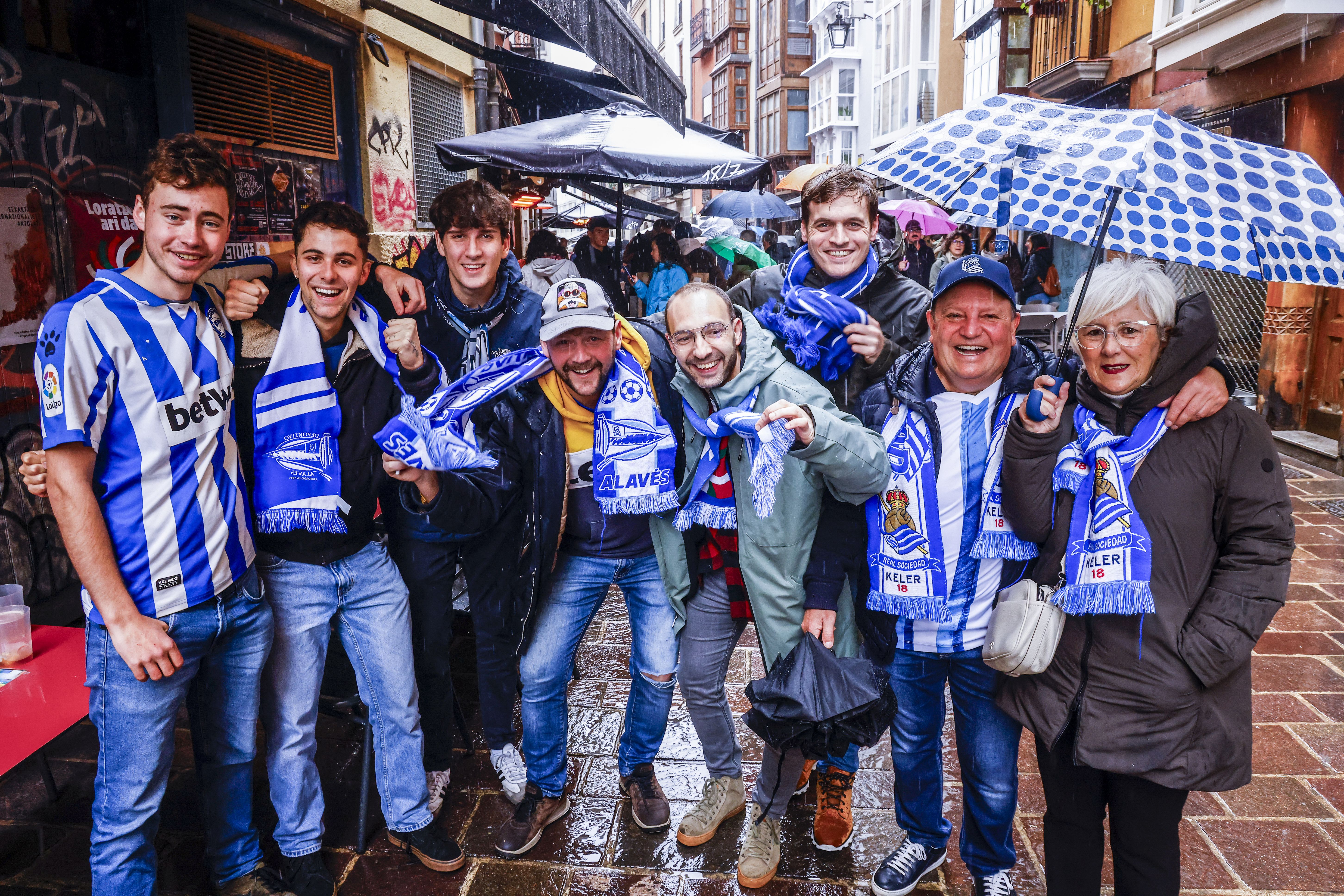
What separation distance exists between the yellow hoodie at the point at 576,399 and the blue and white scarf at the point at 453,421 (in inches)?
3.4

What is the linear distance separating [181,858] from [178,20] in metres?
4.31

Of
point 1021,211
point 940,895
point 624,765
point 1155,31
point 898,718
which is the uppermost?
point 1155,31

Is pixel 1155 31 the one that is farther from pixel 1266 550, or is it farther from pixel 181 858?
pixel 181 858

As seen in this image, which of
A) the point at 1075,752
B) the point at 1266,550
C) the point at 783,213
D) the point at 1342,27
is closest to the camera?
the point at 1266,550

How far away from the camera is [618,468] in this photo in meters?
2.84

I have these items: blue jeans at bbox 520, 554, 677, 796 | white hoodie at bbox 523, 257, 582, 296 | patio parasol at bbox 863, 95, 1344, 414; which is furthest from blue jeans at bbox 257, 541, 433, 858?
white hoodie at bbox 523, 257, 582, 296

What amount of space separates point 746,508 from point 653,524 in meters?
0.40

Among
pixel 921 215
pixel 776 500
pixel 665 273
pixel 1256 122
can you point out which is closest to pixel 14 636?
pixel 776 500

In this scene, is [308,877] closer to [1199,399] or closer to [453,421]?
[453,421]

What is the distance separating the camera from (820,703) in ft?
8.48

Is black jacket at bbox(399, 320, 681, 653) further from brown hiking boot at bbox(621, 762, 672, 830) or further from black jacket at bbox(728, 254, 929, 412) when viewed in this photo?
brown hiking boot at bbox(621, 762, 672, 830)

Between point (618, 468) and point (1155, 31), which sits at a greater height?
point (1155, 31)

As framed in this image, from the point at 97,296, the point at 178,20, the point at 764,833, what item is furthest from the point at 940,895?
the point at 178,20

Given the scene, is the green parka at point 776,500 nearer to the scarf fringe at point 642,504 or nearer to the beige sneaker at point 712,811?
the scarf fringe at point 642,504
